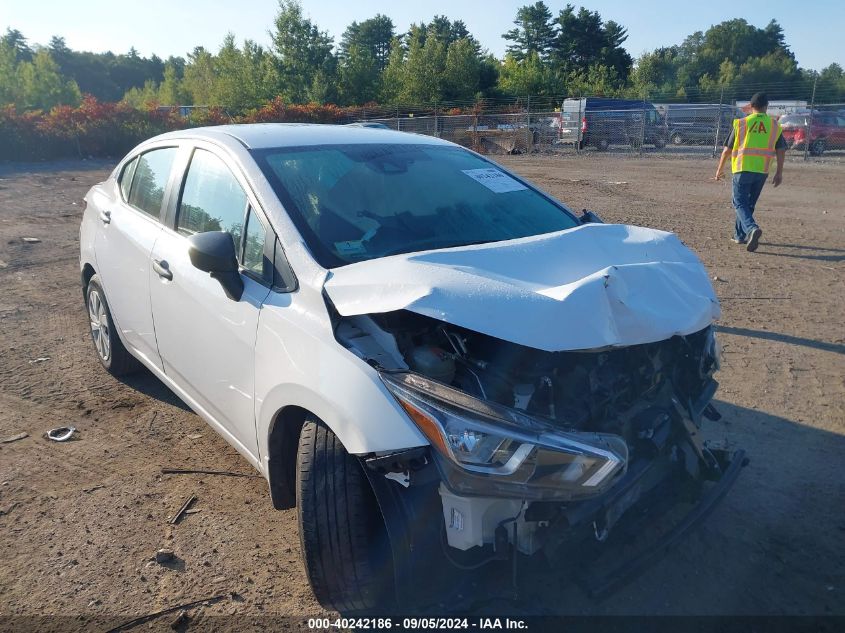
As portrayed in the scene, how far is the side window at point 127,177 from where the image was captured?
4.67 metres

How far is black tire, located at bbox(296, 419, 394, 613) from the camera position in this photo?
2.51 metres

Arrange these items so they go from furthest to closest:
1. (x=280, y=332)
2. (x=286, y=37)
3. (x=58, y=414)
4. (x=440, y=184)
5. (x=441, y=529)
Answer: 1. (x=286, y=37)
2. (x=58, y=414)
3. (x=440, y=184)
4. (x=280, y=332)
5. (x=441, y=529)

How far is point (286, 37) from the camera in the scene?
44.7m

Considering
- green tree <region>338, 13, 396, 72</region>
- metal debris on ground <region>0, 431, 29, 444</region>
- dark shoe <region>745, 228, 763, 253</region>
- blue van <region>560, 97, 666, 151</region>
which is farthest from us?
green tree <region>338, 13, 396, 72</region>

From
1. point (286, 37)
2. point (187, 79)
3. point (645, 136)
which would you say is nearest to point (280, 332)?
point (645, 136)

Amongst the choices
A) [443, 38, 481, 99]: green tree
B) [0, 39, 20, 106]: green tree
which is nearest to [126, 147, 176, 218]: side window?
[0, 39, 20, 106]: green tree

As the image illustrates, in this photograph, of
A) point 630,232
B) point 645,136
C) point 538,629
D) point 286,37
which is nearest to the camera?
point 538,629

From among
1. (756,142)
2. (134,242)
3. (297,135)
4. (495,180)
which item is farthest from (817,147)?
(134,242)

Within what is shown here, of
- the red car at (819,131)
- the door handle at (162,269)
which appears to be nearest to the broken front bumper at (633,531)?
the door handle at (162,269)

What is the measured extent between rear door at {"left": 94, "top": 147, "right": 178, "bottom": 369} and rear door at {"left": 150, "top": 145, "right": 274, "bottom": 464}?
182 millimetres

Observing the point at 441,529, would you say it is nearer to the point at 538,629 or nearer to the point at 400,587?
the point at 400,587

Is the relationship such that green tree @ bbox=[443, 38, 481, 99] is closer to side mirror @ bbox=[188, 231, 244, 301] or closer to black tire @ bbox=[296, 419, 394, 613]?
side mirror @ bbox=[188, 231, 244, 301]

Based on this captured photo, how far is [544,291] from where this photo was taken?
8.34 ft

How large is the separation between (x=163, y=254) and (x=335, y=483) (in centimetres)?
192
